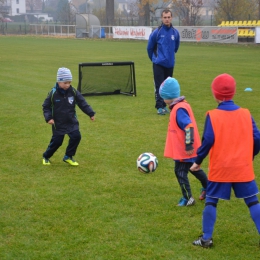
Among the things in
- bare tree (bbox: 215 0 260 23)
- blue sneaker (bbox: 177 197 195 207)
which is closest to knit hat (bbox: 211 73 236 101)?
blue sneaker (bbox: 177 197 195 207)

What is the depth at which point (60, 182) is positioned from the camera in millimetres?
6602

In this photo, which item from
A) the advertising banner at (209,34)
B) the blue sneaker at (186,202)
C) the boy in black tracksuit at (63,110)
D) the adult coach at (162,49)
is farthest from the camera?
the advertising banner at (209,34)

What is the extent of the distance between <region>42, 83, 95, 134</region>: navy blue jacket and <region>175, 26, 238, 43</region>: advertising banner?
1172 inches

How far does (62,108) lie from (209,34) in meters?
31.0

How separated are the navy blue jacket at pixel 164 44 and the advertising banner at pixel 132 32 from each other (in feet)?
106

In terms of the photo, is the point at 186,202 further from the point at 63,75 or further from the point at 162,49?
the point at 162,49

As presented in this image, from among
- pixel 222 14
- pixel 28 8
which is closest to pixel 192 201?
pixel 222 14

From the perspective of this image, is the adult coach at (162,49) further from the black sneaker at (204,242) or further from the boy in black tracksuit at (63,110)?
the black sneaker at (204,242)

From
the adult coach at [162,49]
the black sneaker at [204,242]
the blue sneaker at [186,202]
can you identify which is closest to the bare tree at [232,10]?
the adult coach at [162,49]

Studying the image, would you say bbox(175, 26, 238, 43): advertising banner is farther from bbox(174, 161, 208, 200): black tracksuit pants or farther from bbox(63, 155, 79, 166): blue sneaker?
bbox(174, 161, 208, 200): black tracksuit pants

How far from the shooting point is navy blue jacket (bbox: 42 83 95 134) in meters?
7.00

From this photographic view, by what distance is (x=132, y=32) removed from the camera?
151ft

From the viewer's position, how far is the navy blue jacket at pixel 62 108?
7.00m

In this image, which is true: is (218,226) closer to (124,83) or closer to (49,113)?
(49,113)
